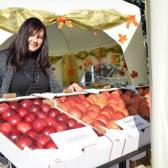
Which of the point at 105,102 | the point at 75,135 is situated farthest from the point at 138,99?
the point at 75,135

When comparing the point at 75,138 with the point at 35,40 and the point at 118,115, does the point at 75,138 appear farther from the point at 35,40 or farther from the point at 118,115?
the point at 35,40

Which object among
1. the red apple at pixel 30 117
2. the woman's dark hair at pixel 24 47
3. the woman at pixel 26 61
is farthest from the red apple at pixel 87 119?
the woman's dark hair at pixel 24 47

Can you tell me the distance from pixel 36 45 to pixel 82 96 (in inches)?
19.9

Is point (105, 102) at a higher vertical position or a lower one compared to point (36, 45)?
lower

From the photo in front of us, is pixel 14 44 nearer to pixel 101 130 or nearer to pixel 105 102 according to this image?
pixel 105 102

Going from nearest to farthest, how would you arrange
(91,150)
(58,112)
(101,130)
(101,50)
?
(91,150), (101,130), (58,112), (101,50)

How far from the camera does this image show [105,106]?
2.53m

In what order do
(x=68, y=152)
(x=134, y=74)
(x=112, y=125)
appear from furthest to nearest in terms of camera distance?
(x=134, y=74) < (x=112, y=125) < (x=68, y=152)

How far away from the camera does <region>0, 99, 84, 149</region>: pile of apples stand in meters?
1.79

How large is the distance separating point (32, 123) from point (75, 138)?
0.95 feet

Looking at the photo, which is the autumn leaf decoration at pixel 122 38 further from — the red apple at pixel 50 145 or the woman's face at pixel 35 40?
the red apple at pixel 50 145
